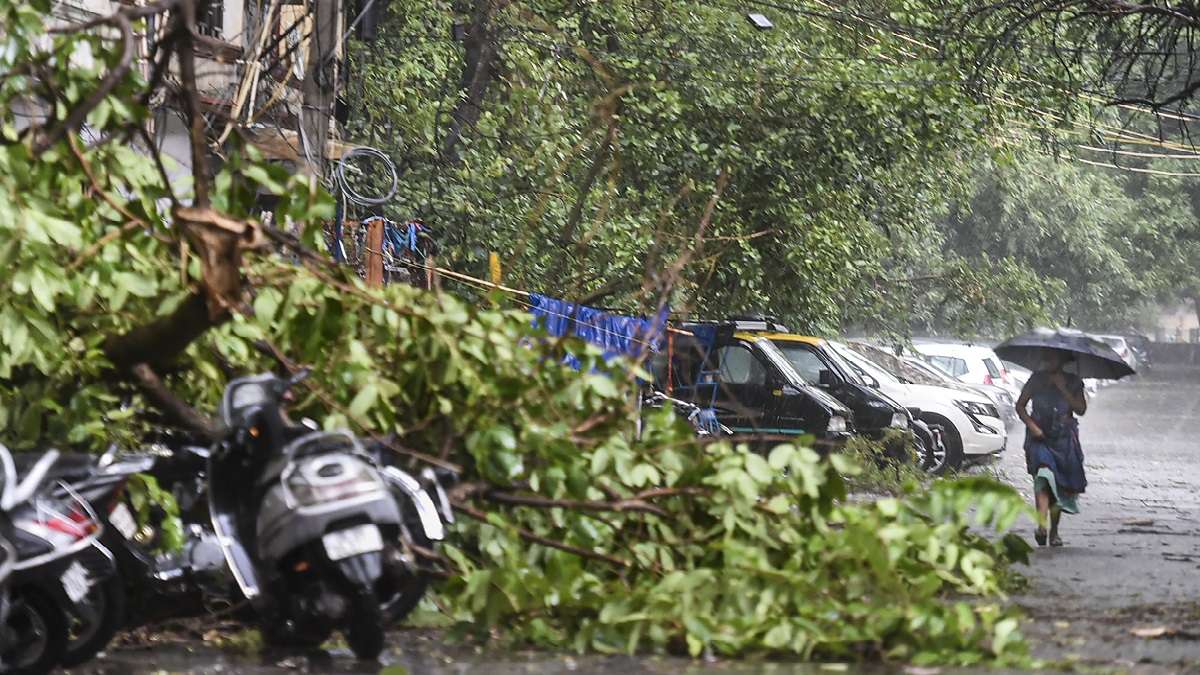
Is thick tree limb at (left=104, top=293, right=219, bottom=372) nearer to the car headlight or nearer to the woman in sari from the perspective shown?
the woman in sari

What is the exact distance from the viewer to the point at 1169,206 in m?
55.4

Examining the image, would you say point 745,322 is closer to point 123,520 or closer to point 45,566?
point 123,520

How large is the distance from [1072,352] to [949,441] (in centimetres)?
748

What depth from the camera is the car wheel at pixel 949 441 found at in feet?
66.9

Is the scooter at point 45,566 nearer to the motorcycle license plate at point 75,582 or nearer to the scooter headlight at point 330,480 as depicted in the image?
the motorcycle license plate at point 75,582

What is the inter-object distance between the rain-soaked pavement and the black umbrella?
4.55ft

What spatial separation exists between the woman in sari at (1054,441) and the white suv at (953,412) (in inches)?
273

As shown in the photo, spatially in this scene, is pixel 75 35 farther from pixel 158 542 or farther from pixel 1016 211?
pixel 1016 211

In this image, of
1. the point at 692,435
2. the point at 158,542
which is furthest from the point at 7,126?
the point at 692,435

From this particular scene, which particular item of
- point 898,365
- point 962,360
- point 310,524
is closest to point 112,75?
point 310,524

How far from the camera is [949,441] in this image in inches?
808

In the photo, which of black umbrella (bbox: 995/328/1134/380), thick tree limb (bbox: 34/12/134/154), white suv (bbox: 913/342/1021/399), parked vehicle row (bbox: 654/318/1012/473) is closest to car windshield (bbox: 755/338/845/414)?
parked vehicle row (bbox: 654/318/1012/473)

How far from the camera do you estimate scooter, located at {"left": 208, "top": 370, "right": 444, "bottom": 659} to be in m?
6.00

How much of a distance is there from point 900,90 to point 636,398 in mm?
11354
